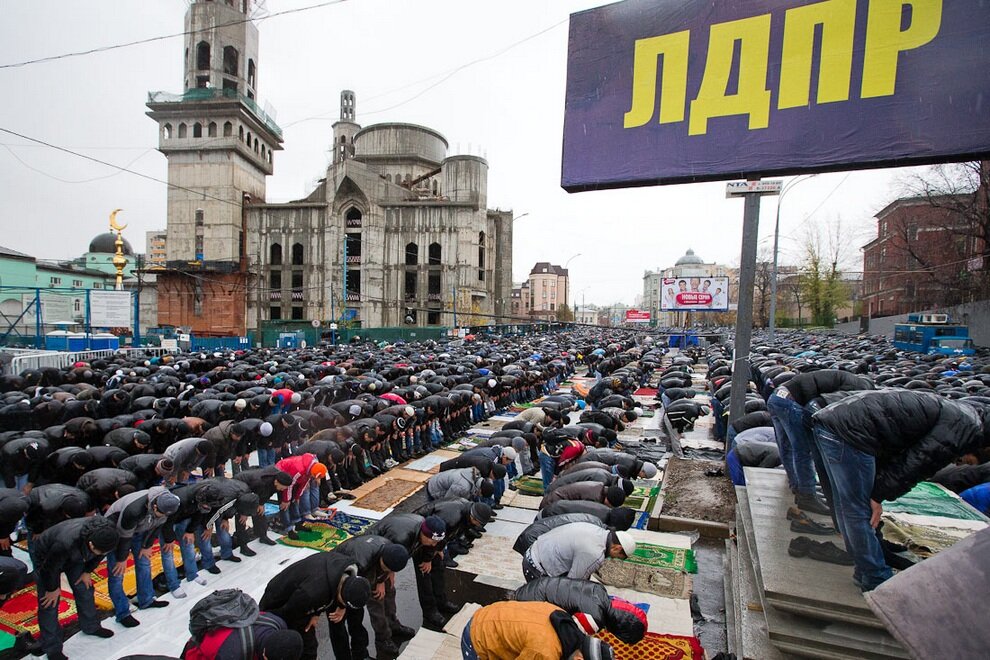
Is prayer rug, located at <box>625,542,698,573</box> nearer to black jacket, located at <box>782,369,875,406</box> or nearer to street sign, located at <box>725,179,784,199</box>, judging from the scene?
black jacket, located at <box>782,369,875,406</box>

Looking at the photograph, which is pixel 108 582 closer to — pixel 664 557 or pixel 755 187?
pixel 664 557

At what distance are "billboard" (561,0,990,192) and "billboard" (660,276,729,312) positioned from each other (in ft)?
68.6

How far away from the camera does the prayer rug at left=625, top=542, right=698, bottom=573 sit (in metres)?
5.96

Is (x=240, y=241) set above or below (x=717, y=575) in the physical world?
above

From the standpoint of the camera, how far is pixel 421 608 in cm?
544

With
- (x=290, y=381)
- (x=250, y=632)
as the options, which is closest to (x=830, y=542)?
(x=250, y=632)

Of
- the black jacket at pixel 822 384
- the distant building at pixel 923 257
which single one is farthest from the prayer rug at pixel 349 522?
the distant building at pixel 923 257

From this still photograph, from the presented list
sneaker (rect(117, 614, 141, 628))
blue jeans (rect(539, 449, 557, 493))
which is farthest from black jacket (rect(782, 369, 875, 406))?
sneaker (rect(117, 614, 141, 628))

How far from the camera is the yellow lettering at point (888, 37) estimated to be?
5520 millimetres

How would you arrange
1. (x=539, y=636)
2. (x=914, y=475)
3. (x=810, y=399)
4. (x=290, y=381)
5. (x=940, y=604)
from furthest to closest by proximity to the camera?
(x=290, y=381), (x=810, y=399), (x=914, y=475), (x=539, y=636), (x=940, y=604)

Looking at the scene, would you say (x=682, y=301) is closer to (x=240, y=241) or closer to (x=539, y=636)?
(x=539, y=636)

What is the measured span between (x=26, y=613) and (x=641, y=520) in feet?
23.3

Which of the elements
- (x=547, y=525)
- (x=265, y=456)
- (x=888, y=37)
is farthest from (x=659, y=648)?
(x=265, y=456)

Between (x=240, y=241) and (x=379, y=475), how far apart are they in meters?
45.7
